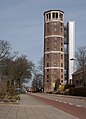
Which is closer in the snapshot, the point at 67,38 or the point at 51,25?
the point at 51,25

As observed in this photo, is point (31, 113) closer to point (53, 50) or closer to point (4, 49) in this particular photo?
point (4, 49)

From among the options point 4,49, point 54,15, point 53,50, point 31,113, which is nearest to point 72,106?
point 31,113

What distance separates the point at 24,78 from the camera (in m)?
101

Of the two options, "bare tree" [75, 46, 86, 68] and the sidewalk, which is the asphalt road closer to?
the sidewalk

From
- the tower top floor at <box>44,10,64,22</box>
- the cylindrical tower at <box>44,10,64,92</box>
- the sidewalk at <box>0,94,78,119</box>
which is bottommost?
the sidewalk at <box>0,94,78,119</box>

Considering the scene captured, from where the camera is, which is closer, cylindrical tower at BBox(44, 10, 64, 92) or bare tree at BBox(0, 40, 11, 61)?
bare tree at BBox(0, 40, 11, 61)

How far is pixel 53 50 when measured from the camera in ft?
467

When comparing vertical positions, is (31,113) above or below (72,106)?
below

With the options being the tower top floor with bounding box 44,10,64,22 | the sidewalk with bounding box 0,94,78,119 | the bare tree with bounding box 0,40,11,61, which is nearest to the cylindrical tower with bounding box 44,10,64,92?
the tower top floor with bounding box 44,10,64,22

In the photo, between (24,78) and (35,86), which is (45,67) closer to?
(35,86)

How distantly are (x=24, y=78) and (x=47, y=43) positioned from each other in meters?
45.4

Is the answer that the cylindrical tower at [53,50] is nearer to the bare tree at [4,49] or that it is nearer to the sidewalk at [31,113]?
the bare tree at [4,49]

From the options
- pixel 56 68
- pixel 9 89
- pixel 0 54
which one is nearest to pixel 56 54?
pixel 56 68

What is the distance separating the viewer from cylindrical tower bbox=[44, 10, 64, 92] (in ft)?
465
